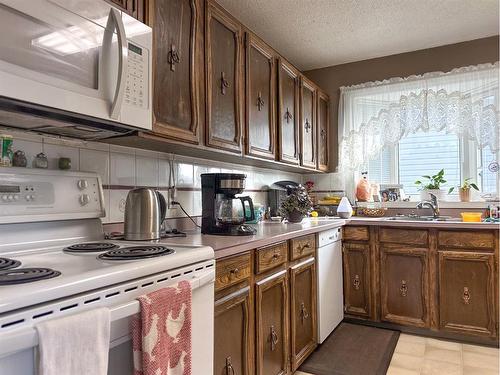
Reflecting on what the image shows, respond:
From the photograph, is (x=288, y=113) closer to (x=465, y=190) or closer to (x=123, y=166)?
(x=123, y=166)

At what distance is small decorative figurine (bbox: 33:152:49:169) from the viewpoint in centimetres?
138

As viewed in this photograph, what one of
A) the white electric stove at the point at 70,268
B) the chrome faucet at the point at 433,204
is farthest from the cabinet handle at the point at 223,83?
the chrome faucet at the point at 433,204

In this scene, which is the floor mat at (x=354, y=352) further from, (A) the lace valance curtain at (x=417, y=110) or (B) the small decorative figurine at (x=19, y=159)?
(B) the small decorative figurine at (x=19, y=159)

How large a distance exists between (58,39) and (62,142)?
0.51 metres

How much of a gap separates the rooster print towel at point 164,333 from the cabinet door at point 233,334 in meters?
0.35

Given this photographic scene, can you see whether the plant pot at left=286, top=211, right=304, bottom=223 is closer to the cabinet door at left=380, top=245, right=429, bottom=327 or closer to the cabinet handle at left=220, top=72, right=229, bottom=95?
the cabinet door at left=380, top=245, right=429, bottom=327

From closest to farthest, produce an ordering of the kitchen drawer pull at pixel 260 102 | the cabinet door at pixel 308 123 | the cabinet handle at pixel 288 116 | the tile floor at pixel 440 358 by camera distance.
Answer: the tile floor at pixel 440 358 → the kitchen drawer pull at pixel 260 102 → the cabinet handle at pixel 288 116 → the cabinet door at pixel 308 123

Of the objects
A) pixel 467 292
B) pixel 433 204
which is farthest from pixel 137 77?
pixel 433 204

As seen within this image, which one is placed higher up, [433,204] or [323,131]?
[323,131]

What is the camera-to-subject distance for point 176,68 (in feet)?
5.45

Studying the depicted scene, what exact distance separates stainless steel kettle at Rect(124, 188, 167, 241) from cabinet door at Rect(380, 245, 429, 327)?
2.04 meters

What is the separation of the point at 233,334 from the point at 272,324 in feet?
1.25

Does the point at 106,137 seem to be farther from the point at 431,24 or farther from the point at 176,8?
the point at 431,24

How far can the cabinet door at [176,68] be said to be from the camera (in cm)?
155
